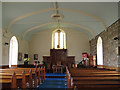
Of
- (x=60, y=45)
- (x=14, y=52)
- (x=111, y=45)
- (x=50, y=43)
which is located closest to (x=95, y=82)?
(x=111, y=45)

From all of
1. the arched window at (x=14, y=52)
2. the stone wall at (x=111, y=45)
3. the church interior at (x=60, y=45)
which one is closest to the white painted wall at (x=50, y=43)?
the church interior at (x=60, y=45)

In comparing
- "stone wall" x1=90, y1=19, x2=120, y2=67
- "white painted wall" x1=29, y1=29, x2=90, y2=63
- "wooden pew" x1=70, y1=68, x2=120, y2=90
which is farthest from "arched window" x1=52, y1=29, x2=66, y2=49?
"wooden pew" x1=70, y1=68, x2=120, y2=90

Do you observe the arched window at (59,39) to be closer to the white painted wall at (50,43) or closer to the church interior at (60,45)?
the church interior at (60,45)

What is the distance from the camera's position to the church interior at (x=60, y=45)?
476 cm

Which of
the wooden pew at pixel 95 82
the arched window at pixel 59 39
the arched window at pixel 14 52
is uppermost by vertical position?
the arched window at pixel 59 39

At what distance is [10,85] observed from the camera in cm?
354

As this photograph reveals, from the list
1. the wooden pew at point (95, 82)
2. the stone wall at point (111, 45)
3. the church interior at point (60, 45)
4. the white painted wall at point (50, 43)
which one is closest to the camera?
the wooden pew at point (95, 82)

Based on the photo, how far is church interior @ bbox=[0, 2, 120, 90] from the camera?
187 inches

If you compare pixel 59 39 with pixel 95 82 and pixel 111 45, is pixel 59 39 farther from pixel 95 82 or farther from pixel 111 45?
pixel 95 82

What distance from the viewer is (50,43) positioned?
57.1 feet

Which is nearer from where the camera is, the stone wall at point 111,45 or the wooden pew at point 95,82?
the wooden pew at point 95,82

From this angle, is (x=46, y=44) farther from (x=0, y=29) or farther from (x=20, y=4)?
(x=20, y=4)

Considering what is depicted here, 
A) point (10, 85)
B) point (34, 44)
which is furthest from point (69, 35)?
point (10, 85)

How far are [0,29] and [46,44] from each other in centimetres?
763
